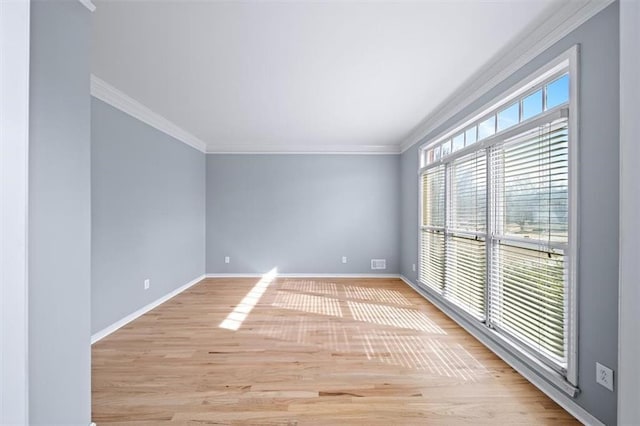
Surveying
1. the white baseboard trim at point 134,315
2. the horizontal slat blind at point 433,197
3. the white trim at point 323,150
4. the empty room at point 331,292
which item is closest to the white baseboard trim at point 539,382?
the empty room at point 331,292

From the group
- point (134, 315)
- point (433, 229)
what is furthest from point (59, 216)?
point (433, 229)

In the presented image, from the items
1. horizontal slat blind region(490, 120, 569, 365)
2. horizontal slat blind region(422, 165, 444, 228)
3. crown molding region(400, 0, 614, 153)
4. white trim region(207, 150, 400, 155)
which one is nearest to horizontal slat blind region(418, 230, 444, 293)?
horizontal slat blind region(422, 165, 444, 228)

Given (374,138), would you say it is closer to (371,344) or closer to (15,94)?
(371,344)

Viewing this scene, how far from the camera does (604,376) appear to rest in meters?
1.57

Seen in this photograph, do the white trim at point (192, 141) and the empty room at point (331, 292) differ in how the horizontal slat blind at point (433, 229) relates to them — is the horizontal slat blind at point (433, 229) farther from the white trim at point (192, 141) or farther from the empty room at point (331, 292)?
the white trim at point (192, 141)

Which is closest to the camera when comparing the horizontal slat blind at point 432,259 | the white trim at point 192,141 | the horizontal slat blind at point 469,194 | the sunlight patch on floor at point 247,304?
the horizontal slat blind at point 469,194

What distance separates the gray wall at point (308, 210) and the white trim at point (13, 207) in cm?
454

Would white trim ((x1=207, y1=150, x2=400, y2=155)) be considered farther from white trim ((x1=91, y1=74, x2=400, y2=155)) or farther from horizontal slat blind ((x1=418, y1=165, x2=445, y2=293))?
horizontal slat blind ((x1=418, y1=165, x2=445, y2=293))

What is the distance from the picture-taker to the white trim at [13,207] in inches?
36.8

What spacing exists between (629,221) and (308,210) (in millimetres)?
4746

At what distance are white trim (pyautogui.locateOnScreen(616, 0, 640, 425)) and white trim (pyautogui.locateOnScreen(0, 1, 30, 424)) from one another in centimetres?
212

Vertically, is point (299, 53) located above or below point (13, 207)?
above

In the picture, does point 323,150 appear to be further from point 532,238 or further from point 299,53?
point 532,238

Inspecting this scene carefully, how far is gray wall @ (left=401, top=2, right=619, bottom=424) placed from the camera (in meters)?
1.54
